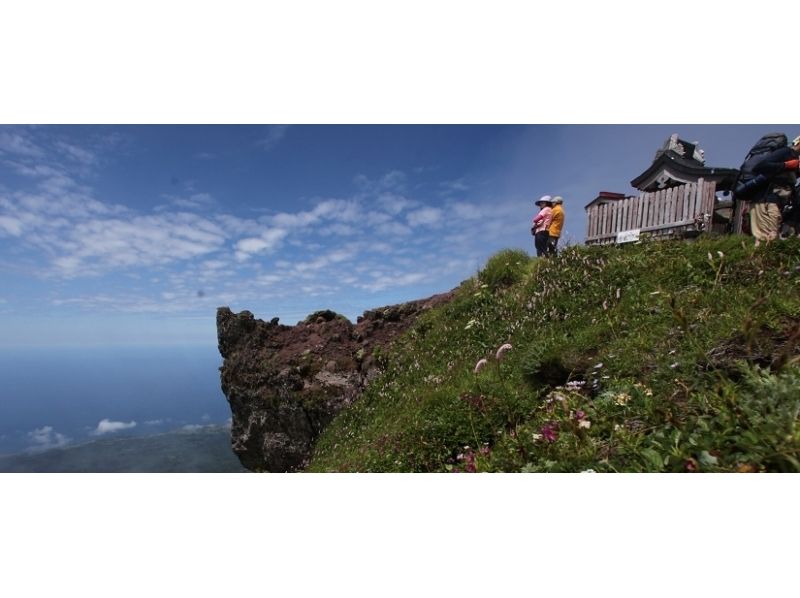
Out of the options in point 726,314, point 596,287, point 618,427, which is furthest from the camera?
point 596,287

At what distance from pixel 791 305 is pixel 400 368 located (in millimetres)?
7825

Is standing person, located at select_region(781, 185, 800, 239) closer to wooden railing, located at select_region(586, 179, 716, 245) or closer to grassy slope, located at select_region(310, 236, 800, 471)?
wooden railing, located at select_region(586, 179, 716, 245)

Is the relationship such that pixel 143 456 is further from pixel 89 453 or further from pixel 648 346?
pixel 648 346

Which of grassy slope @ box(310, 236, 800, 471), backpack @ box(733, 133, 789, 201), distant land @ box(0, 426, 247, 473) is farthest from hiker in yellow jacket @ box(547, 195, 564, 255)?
distant land @ box(0, 426, 247, 473)

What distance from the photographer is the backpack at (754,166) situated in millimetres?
6996

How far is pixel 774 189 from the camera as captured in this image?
7160 millimetres

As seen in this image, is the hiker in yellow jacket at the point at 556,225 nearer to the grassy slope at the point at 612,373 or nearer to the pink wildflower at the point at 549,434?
the grassy slope at the point at 612,373

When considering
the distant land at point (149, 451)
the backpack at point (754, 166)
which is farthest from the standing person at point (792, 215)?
the distant land at point (149, 451)

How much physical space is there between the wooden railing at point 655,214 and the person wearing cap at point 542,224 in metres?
1.74

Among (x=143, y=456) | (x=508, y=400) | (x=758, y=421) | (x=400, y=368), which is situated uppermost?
(x=758, y=421)

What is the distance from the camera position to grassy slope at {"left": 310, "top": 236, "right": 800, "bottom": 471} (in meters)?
2.13

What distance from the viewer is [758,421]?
1913mm

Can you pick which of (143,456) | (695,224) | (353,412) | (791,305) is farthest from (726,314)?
(143,456)

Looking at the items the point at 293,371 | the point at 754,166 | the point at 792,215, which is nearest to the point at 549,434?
the point at 754,166
